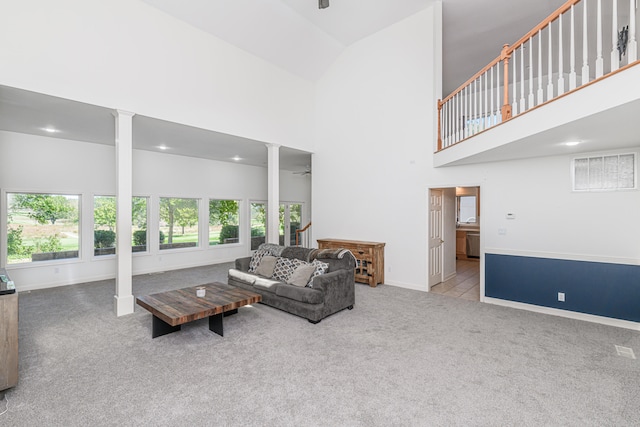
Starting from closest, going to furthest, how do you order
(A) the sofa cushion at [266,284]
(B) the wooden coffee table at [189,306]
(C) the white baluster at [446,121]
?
1. (B) the wooden coffee table at [189,306]
2. (A) the sofa cushion at [266,284]
3. (C) the white baluster at [446,121]

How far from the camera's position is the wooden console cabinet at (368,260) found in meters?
5.84

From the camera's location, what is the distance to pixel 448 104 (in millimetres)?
5309

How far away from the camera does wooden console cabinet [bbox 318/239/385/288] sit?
5.84 meters

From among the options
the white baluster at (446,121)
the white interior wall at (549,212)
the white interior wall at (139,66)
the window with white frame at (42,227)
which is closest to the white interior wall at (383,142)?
the white baluster at (446,121)

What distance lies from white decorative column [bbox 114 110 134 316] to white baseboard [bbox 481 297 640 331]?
18.0ft

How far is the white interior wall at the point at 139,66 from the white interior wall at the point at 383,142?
1.35 meters

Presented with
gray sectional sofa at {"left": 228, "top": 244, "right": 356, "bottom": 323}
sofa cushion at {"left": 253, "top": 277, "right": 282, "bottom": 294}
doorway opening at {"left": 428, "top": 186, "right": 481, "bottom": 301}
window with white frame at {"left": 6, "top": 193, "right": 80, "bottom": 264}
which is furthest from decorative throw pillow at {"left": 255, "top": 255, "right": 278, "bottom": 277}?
window with white frame at {"left": 6, "top": 193, "right": 80, "bottom": 264}

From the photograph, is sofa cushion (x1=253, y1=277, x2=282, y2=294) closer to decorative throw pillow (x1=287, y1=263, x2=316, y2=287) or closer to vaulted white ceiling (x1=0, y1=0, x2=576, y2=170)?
decorative throw pillow (x1=287, y1=263, x2=316, y2=287)

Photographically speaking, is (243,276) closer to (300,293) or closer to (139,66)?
(300,293)

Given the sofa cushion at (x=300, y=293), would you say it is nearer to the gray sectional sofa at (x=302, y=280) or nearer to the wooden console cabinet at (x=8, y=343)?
the gray sectional sofa at (x=302, y=280)

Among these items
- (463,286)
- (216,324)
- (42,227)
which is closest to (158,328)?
(216,324)

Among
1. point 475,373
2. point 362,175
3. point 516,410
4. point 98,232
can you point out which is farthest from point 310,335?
point 98,232

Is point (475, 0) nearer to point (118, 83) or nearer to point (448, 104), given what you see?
point (448, 104)

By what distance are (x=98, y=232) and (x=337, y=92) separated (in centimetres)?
613
